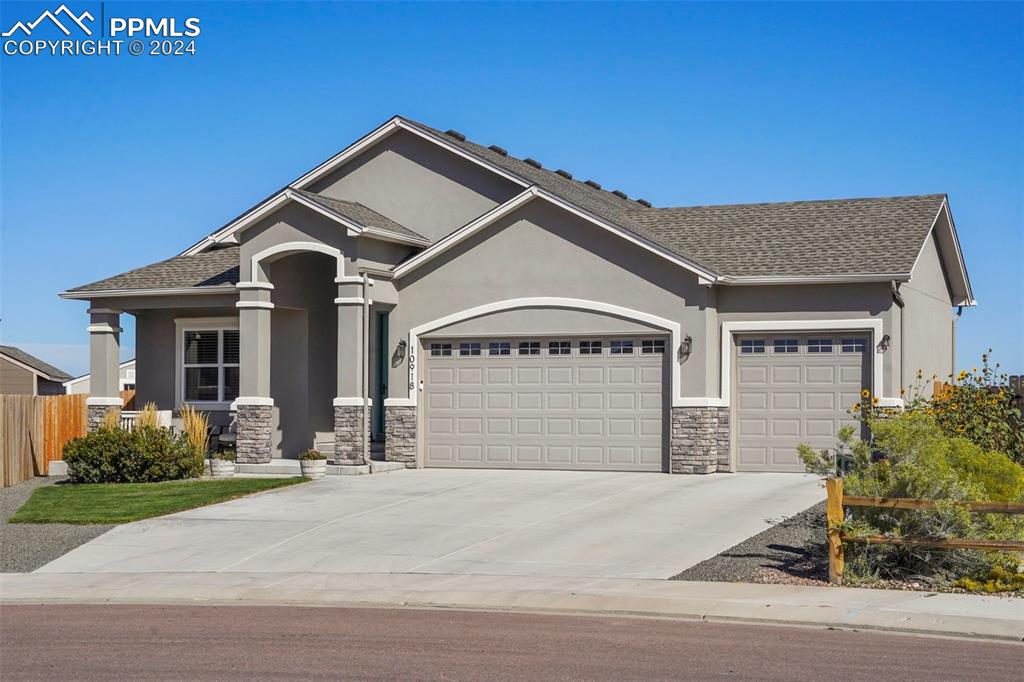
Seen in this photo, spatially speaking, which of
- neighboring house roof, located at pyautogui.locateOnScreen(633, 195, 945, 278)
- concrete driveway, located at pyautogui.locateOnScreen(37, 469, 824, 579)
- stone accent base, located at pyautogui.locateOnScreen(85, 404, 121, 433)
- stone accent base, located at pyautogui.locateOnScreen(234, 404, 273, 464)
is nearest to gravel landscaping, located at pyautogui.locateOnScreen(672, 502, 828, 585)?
concrete driveway, located at pyautogui.locateOnScreen(37, 469, 824, 579)

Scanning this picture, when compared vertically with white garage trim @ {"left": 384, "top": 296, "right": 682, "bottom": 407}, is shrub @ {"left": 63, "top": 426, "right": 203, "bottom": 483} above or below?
below

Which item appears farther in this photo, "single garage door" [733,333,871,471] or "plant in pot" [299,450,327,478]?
"plant in pot" [299,450,327,478]

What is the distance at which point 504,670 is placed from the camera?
388 inches

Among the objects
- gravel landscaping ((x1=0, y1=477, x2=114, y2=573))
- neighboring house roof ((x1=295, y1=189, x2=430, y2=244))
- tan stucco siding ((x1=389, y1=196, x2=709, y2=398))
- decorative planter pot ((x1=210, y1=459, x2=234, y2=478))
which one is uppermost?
neighboring house roof ((x1=295, y1=189, x2=430, y2=244))

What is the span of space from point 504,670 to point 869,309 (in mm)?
15283

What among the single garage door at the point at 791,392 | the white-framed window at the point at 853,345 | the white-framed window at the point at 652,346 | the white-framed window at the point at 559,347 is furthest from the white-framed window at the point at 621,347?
the white-framed window at the point at 853,345

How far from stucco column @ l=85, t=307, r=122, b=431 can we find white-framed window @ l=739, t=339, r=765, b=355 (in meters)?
13.6

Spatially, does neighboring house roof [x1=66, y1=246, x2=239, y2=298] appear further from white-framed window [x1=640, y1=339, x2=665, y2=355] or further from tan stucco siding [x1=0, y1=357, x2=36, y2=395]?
tan stucco siding [x1=0, y1=357, x2=36, y2=395]

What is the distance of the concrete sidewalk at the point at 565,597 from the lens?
12000 mm

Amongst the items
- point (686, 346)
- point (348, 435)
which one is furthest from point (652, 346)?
point (348, 435)

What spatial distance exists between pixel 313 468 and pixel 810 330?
972 cm

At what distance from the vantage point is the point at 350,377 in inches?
981

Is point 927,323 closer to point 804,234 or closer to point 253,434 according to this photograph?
point 804,234

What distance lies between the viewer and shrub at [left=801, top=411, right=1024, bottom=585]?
44.8ft
